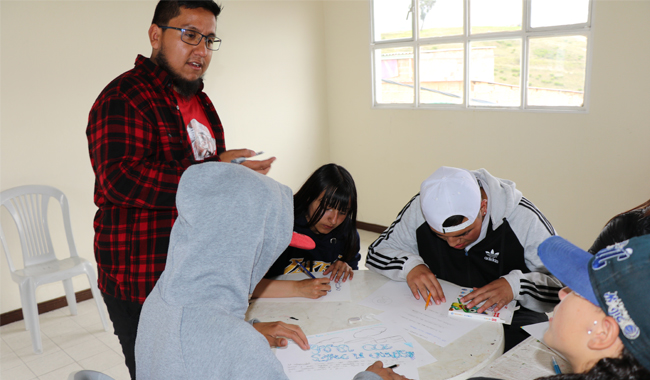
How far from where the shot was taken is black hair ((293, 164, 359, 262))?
2.01 meters

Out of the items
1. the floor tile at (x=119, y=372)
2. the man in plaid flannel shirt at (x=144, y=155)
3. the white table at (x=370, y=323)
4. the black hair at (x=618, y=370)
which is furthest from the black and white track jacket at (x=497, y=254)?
the floor tile at (x=119, y=372)

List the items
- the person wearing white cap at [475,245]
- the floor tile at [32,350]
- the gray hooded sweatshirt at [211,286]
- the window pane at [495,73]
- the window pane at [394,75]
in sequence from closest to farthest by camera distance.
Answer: the gray hooded sweatshirt at [211,286]
the person wearing white cap at [475,245]
the floor tile at [32,350]
the window pane at [495,73]
the window pane at [394,75]

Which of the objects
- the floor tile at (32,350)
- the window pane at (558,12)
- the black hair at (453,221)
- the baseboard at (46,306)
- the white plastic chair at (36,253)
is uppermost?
the window pane at (558,12)

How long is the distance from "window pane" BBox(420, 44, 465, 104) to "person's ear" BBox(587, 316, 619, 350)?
11.7ft

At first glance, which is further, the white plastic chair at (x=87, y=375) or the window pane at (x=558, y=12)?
the window pane at (x=558, y=12)

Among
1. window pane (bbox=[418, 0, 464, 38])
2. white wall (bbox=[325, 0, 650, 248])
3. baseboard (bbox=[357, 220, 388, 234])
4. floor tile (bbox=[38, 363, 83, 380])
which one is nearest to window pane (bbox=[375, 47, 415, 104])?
white wall (bbox=[325, 0, 650, 248])

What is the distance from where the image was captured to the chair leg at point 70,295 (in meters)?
3.17

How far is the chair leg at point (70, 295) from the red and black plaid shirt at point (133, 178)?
191cm

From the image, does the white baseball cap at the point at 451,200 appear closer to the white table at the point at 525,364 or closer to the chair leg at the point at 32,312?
the white table at the point at 525,364

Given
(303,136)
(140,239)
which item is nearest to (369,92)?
(303,136)

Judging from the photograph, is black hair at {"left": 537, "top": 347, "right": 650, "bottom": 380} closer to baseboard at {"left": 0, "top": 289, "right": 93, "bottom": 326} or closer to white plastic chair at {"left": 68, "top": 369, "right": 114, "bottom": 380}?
white plastic chair at {"left": 68, "top": 369, "right": 114, "bottom": 380}

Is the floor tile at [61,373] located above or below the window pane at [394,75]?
below

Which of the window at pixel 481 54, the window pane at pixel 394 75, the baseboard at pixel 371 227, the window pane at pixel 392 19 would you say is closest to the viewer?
the window at pixel 481 54

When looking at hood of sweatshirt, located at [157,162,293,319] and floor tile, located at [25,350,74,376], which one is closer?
hood of sweatshirt, located at [157,162,293,319]
